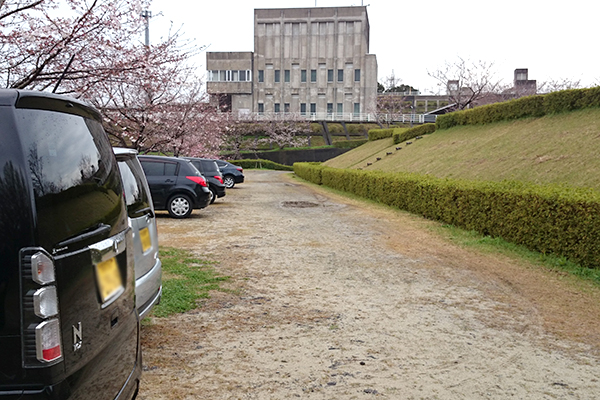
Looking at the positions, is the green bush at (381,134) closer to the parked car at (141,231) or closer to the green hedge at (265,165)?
the green hedge at (265,165)

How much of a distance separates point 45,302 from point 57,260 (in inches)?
6.3

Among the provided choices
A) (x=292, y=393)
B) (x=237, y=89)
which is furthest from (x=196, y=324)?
(x=237, y=89)

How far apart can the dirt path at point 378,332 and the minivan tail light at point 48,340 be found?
179 centimetres

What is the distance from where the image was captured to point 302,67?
3039 inches

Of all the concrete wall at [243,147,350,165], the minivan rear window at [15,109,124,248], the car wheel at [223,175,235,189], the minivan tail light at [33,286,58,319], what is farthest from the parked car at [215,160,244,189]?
the concrete wall at [243,147,350,165]

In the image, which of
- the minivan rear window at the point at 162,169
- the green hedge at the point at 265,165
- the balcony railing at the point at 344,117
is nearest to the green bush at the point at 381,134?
the green hedge at the point at 265,165

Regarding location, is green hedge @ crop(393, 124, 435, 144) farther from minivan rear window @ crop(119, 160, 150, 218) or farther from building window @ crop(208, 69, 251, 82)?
building window @ crop(208, 69, 251, 82)

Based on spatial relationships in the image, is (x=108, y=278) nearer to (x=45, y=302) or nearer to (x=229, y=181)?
(x=45, y=302)

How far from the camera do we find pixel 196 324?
16.7ft

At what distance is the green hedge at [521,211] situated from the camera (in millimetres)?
7480

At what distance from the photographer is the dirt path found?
147 inches

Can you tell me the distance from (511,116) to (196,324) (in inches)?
962

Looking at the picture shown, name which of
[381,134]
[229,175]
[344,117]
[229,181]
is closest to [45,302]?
[229,181]

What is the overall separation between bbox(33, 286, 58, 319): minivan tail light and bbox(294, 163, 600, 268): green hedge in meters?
7.39
